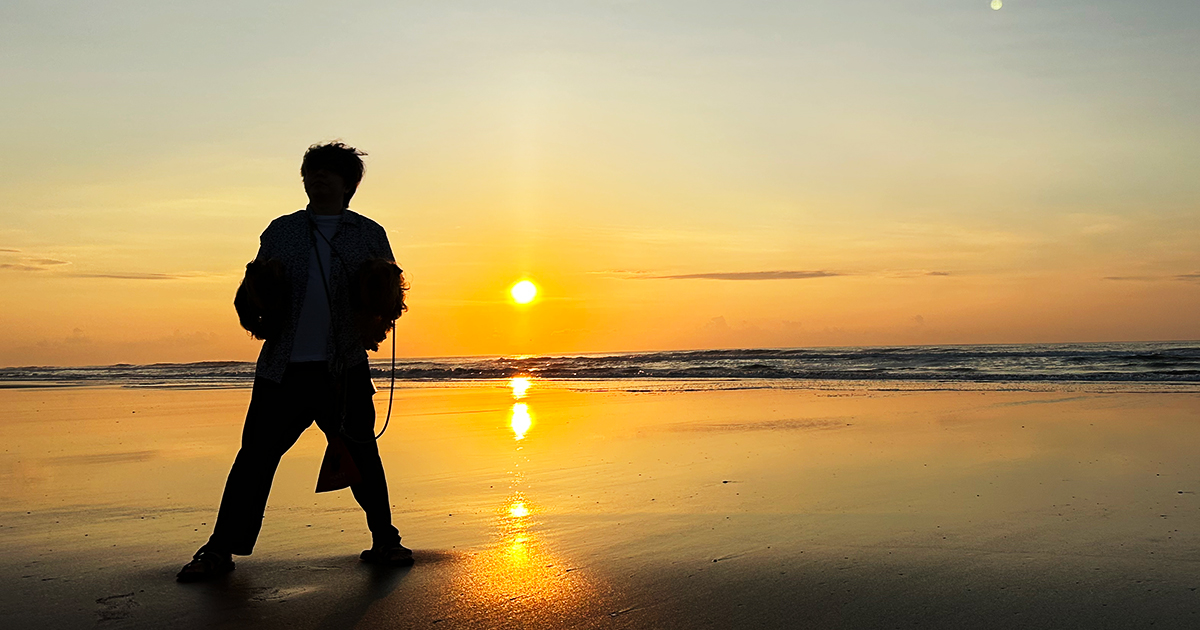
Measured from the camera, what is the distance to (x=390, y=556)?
148 inches

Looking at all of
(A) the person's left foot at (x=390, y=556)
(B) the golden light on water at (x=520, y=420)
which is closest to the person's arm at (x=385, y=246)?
(A) the person's left foot at (x=390, y=556)

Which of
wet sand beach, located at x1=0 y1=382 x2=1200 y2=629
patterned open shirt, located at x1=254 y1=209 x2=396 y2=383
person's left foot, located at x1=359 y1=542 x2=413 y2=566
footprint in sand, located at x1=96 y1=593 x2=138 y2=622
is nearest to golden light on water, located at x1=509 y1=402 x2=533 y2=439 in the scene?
wet sand beach, located at x1=0 y1=382 x2=1200 y2=629

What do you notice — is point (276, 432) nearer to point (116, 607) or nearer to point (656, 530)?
point (116, 607)

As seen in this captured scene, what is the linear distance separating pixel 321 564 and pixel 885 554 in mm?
2393

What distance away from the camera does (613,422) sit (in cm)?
1034

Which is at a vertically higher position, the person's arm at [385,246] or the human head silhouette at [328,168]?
the human head silhouette at [328,168]

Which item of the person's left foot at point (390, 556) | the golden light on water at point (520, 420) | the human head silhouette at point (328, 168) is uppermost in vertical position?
the human head silhouette at point (328, 168)

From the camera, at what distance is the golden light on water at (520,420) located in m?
9.55

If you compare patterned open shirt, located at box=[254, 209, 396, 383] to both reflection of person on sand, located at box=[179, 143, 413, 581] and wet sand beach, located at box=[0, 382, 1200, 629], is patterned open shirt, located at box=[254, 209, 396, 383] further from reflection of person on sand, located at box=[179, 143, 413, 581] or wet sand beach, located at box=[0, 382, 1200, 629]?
wet sand beach, located at box=[0, 382, 1200, 629]

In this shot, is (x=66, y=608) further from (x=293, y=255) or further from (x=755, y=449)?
(x=755, y=449)

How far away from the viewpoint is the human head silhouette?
12.9 ft

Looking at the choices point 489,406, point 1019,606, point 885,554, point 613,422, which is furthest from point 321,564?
point 489,406

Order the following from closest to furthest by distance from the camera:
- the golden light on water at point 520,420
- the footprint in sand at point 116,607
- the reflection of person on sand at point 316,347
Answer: the footprint in sand at point 116,607 < the reflection of person on sand at point 316,347 < the golden light on water at point 520,420

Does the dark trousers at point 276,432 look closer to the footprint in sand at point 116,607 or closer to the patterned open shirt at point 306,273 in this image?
the patterned open shirt at point 306,273
